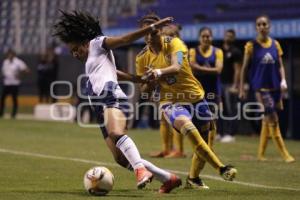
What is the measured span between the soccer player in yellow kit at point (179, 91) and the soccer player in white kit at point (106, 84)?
49cm

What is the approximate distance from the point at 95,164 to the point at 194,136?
3.99m

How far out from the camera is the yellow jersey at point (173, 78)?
34.0 feet

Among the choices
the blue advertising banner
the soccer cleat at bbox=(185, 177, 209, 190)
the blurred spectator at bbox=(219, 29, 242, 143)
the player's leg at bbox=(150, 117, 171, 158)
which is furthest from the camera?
the blue advertising banner

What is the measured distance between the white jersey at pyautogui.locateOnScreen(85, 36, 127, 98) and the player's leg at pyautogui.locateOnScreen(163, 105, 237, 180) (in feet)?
2.48

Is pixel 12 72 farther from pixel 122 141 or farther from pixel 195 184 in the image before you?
pixel 122 141

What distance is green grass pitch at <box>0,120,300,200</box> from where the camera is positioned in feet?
32.5

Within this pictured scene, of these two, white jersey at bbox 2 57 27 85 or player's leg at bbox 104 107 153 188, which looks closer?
player's leg at bbox 104 107 153 188

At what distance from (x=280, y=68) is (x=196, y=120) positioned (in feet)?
14.2

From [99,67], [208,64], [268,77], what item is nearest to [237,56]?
[208,64]

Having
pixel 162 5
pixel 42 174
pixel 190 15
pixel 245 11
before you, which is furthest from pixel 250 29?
pixel 42 174

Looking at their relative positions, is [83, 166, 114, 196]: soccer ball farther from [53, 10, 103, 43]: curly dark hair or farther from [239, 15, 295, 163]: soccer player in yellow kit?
[239, 15, 295, 163]: soccer player in yellow kit

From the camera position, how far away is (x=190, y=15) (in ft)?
81.1

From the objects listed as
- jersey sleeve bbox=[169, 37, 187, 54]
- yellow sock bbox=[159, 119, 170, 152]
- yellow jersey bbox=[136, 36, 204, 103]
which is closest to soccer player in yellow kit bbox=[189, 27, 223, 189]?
yellow sock bbox=[159, 119, 170, 152]

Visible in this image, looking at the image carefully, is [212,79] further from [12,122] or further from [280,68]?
[12,122]
